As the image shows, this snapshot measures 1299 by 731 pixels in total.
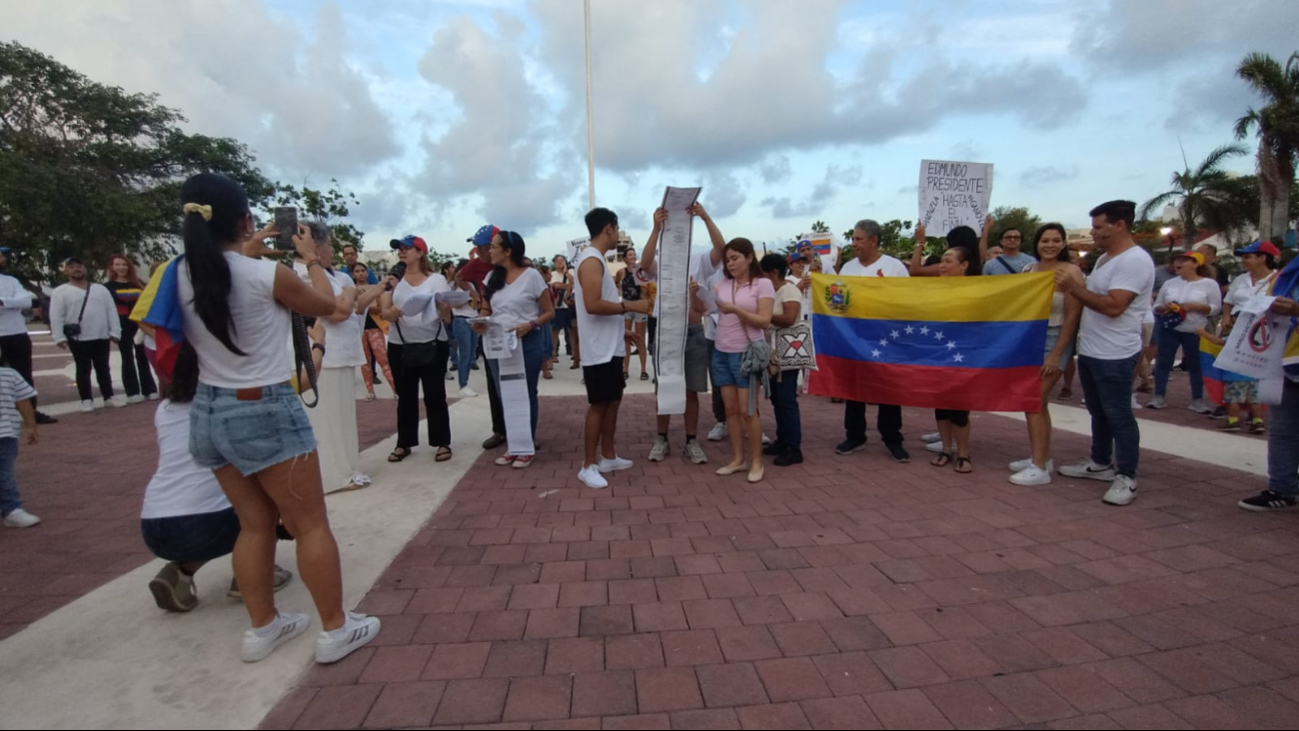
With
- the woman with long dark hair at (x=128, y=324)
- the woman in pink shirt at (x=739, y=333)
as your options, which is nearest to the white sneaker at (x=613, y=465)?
the woman in pink shirt at (x=739, y=333)

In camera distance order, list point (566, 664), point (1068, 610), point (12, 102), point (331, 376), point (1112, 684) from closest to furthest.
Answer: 1. point (1112, 684)
2. point (566, 664)
3. point (1068, 610)
4. point (331, 376)
5. point (12, 102)

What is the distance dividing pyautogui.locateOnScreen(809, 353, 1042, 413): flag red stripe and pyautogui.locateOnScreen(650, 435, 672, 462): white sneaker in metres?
1.43

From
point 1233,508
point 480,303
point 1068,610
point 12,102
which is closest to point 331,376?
point 480,303

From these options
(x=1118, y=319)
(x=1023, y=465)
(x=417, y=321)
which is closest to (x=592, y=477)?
(x=417, y=321)

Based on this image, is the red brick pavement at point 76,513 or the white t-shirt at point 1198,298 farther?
the white t-shirt at point 1198,298

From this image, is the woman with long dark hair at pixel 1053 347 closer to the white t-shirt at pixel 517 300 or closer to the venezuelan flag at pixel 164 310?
the white t-shirt at pixel 517 300

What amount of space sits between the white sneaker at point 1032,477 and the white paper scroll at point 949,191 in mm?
2619

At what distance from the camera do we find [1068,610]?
9.20 ft

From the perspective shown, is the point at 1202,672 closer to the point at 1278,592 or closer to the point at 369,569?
the point at 1278,592

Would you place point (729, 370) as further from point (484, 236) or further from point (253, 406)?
point (253, 406)

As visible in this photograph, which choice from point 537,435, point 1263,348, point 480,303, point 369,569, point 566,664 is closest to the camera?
point 566,664

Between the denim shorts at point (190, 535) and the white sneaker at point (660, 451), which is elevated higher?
the denim shorts at point (190, 535)

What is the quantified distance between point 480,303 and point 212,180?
318cm

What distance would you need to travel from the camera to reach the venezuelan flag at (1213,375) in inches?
240
